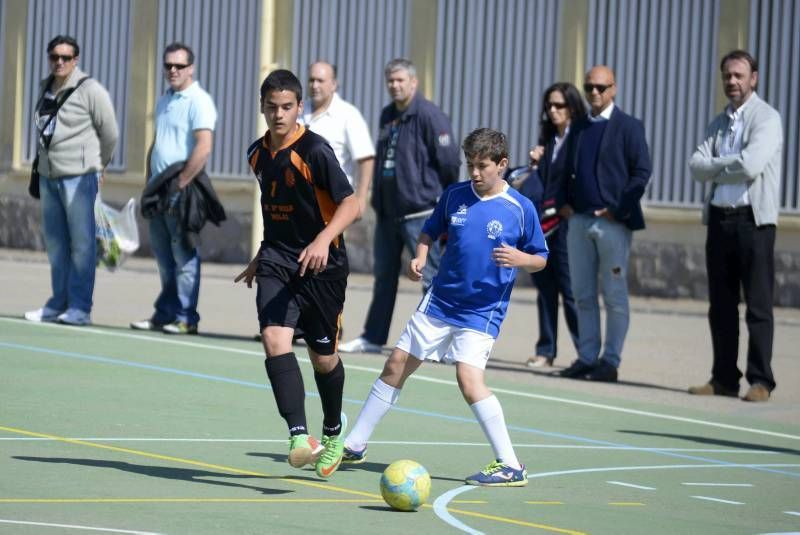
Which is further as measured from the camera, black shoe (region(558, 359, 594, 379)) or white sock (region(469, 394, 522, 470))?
black shoe (region(558, 359, 594, 379))

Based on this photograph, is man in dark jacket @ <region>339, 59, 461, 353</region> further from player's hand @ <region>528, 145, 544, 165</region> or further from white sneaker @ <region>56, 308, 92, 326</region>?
white sneaker @ <region>56, 308, 92, 326</region>

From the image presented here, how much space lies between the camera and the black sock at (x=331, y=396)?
8320 mm

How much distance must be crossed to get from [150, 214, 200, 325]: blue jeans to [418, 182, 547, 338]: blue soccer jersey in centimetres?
583

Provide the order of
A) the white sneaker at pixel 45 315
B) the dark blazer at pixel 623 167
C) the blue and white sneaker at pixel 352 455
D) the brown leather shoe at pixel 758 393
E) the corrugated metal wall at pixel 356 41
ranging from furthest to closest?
the corrugated metal wall at pixel 356 41 < the white sneaker at pixel 45 315 < the dark blazer at pixel 623 167 < the brown leather shoe at pixel 758 393 < the blue and white sneaker at pixel 352 455

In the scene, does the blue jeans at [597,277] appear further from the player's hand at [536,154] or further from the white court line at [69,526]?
the white court line at [69,526]

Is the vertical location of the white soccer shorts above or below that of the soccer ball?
above

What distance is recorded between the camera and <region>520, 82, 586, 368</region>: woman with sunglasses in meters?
13.2

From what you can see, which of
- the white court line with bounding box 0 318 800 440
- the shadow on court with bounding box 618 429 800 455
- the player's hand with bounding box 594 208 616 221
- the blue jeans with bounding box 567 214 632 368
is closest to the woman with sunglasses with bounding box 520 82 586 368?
the blue jeans with bounding box 567 214 632 368

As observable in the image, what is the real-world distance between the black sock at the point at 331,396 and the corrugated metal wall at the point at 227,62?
51.1 ft

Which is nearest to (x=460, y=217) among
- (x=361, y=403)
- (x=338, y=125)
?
(x=361, y=403)

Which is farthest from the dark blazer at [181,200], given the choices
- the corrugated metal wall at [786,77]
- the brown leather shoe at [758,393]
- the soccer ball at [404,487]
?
the corrugated metal wall at [786,77]

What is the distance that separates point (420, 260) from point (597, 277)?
4323 millimetres

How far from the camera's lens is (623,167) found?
498 inches

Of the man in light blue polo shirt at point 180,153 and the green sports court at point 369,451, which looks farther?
the man in light blue polo shirt at point 180,153
